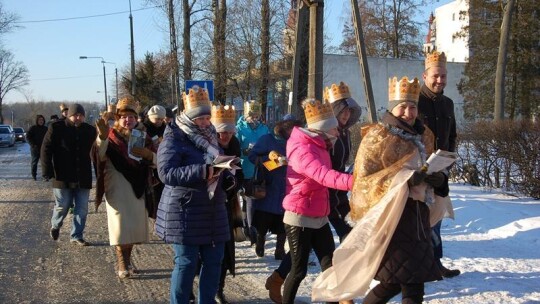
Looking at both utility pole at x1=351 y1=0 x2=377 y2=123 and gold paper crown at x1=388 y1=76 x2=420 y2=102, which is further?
utility pole at x1=351 y1=0 x2=377 y2=123

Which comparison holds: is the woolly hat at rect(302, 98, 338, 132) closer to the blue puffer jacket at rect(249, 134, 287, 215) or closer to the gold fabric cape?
the gold fabric cape

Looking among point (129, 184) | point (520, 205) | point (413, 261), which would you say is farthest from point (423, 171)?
point (520, 205)

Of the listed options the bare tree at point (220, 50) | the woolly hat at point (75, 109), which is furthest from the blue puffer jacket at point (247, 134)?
the bare tree at point (220, 50)

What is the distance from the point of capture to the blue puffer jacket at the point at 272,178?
6.34 m

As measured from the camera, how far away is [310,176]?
4344mm

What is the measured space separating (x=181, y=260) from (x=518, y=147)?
7.27 m

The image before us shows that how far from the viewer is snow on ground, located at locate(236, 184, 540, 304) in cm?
541

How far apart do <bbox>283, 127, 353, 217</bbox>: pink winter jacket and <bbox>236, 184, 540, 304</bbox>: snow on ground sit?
1.20 meters

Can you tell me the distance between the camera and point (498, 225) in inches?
316

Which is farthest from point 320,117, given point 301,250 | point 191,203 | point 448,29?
point 448,29

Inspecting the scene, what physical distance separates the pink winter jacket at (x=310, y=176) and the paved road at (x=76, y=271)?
1357 millimetres

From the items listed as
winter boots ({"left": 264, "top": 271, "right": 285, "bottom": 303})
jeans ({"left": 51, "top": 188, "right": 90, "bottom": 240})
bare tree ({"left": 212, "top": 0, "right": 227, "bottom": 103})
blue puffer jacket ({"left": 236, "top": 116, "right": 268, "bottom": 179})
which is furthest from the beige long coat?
bare tree ({"left": 212, "top": 0, "right": 227, "bottom": 103})

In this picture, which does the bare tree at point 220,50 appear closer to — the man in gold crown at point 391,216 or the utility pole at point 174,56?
the utility pole at point 174,56

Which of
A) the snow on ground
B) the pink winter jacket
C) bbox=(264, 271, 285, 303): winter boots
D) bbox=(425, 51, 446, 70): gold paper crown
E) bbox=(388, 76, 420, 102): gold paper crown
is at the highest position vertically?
bbox=(425, 51, 446, 70): gold paper crown
